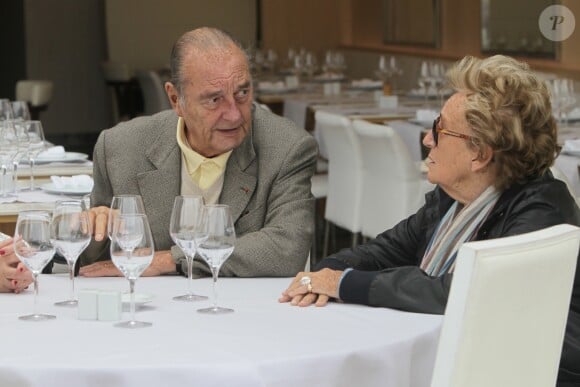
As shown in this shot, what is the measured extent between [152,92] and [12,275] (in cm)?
1070

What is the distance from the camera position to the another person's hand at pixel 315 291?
9.54 feet

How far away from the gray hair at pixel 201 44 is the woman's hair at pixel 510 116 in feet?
2.70

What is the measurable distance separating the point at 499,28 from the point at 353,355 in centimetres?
838

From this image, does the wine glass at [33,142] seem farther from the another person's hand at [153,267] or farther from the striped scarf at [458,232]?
the striped scarf at [458,232]

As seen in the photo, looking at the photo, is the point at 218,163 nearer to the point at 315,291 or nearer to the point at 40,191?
the point at 315,291

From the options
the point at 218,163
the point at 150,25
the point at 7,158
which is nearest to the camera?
the point at 218,163

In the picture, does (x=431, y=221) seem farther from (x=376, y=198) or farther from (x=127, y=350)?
(x=376, y=198)

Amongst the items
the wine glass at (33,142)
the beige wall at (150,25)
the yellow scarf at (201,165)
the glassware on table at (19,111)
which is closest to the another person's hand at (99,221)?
the yellow scarf at (201,165)

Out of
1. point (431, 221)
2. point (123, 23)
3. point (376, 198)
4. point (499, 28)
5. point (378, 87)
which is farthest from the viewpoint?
point (123, 23)

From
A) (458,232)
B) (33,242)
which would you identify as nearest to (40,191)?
(33,242)

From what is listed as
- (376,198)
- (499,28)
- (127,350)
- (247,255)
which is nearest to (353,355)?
(127,350)

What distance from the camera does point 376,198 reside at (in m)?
7.12

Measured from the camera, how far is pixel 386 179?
697 cm

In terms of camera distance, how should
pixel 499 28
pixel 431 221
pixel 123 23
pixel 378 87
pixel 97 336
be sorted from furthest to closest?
pixel 123 23 < pixel 378 87 < pixel 499 28 < pixel 431 221 < pixel 97 336
